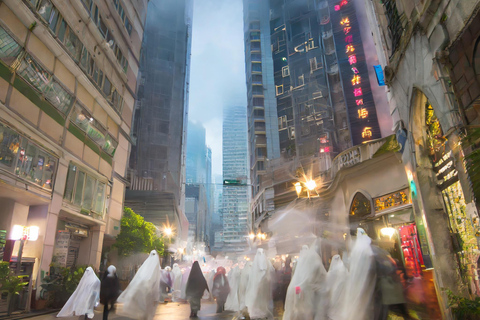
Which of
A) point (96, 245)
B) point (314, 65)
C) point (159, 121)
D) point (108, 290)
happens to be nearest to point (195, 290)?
point (108, 290)

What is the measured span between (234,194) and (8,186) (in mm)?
127814

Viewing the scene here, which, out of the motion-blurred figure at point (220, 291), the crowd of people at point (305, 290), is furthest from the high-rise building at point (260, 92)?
the crowd of people at point (305, 290)

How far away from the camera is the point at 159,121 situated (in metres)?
47.7

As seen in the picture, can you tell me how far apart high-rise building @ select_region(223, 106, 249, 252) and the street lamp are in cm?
9763

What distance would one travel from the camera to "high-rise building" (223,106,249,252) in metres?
125

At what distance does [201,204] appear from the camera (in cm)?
10131

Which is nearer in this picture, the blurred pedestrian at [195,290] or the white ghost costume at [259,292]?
the white ghost costume at [259,292]

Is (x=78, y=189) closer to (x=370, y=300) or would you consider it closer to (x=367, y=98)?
(x=370, y=300)

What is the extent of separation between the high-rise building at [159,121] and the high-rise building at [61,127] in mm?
18061

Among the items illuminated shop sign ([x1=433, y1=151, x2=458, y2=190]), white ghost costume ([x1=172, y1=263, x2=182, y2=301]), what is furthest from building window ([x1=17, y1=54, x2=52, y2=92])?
illuminated shop sign ([x1=433, y1=151, x2=458, y2=190])

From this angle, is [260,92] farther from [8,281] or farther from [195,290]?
[8,281]

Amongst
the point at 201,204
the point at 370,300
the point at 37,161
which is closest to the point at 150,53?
the point at 37,161

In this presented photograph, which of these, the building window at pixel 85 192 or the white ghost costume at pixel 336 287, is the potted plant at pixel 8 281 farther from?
the white ghost costume at pixel 336 287

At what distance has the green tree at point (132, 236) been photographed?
22.2 meters
